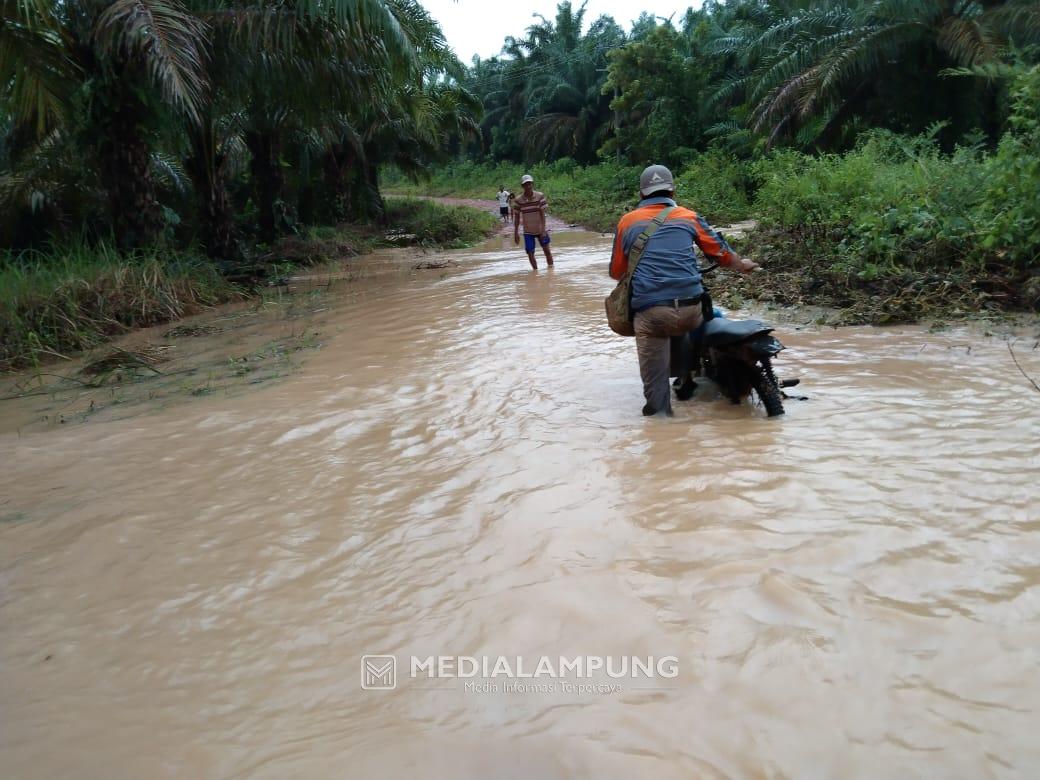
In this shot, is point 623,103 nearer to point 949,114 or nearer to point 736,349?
point 949,114

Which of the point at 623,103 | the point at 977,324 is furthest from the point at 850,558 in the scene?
the point at 623,103

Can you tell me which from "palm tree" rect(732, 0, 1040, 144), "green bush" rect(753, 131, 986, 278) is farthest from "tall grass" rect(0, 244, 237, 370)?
"palm tree" rect(732, 0, 1040, 144)

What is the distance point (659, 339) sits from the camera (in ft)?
15.9

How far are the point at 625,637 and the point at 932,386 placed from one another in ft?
11.1

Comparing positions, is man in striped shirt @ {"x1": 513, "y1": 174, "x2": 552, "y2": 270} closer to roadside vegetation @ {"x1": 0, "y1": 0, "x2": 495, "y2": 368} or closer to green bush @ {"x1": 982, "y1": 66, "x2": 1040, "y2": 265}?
roadside vegetation @ {"x1": 0, "y1": 0, "x2": 495, "y2": 368}

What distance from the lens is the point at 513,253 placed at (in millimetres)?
16906

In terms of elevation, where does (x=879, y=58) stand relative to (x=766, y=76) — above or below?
below

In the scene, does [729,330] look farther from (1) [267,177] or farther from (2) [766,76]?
(2) [766,76]

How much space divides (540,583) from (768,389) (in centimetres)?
233

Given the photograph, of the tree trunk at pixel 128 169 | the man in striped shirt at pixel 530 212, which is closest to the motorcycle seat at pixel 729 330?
the man in striped shirt at pixel 530 212

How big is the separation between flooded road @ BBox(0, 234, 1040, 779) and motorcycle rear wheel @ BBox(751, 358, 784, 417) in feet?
0.39

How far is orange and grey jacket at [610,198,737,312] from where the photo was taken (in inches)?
188

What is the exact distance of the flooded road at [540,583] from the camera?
2.12 m

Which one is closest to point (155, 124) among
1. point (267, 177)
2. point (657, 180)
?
point (267, 177)
